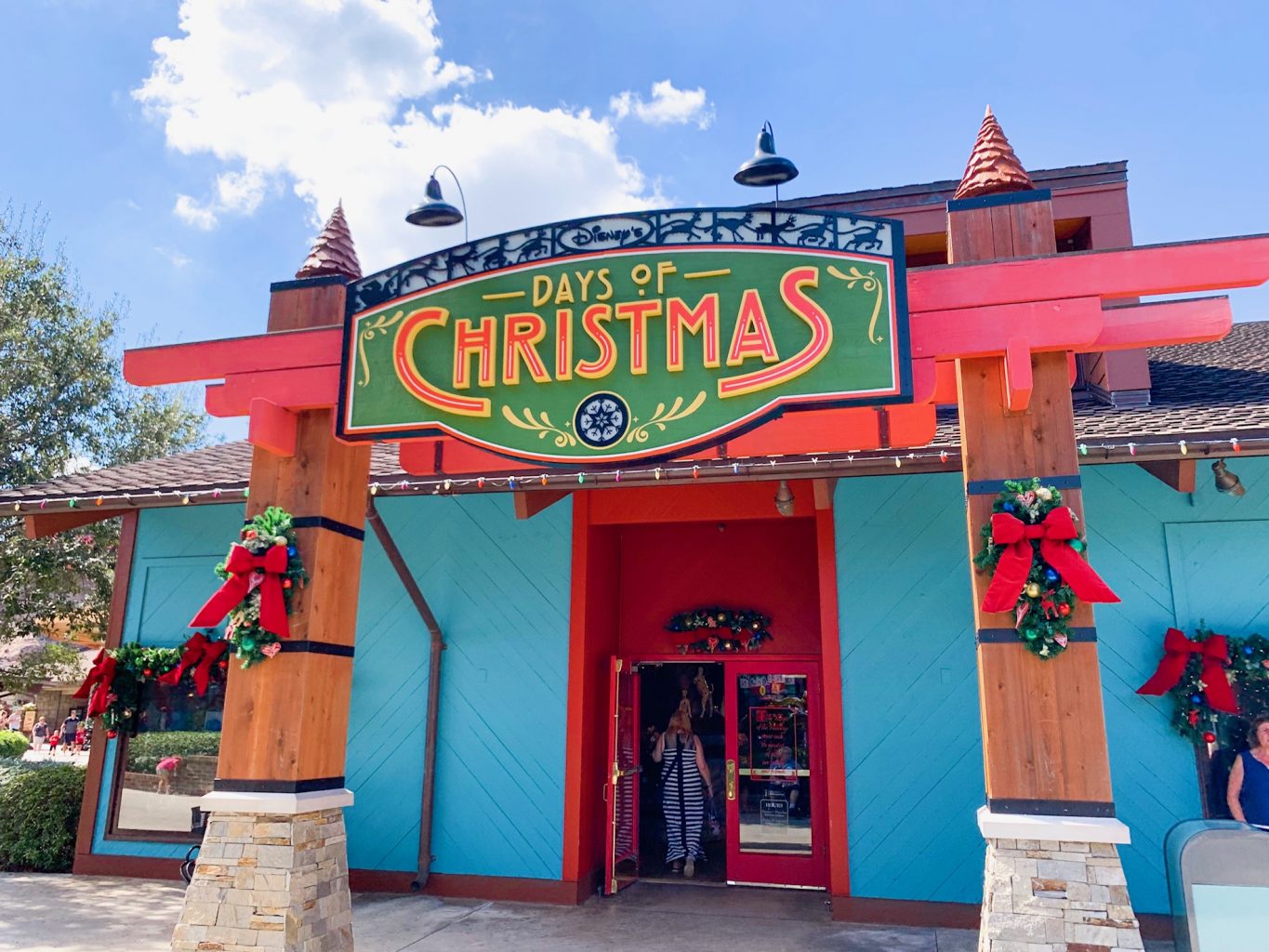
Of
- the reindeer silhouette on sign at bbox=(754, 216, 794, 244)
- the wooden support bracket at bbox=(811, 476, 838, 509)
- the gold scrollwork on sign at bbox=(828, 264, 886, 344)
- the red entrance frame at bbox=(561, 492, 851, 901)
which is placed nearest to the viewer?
the gold scrollwork on sign at bbox=(828, 264, 886, 344)

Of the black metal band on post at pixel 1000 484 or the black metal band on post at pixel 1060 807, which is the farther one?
the black metal band on post at pixel 1000 484

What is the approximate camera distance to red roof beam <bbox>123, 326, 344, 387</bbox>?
576 centimetres

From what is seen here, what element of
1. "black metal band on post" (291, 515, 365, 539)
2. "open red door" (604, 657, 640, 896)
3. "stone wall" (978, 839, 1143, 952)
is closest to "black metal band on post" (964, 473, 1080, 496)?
"stone wall" (978, 839, 1143, 952)

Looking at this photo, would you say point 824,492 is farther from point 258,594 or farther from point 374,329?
point 258,594

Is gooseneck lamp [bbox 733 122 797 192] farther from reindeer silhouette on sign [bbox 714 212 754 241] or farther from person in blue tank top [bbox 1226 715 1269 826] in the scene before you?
person in blue tank top [bbox 1226 715 1269 826]

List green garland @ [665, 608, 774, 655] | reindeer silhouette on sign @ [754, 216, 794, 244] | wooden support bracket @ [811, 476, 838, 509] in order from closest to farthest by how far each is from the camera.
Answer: reindeer silhouette on sign @ [754, 216, 794, 244], wooden support bracket @ [811, 476, 838, 509], green garland @ [665, 608, 774, 655]

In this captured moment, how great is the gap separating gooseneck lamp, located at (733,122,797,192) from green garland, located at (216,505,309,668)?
4.65 meters

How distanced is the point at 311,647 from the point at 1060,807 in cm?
395

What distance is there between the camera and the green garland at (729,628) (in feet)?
29.1

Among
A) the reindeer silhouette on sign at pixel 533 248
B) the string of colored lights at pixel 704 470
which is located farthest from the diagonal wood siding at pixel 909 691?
the reindeer silhouette on sign at pixel 533 248

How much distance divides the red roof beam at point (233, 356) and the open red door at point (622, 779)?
4479 mm

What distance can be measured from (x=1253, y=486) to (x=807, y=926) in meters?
4.84

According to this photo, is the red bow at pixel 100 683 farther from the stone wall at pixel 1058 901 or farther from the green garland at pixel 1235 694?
the green garland at pixel 1235 694

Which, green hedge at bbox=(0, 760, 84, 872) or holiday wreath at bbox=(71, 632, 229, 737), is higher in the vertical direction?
holiday wreath at bbox=(71, 632, 229, 737)
